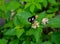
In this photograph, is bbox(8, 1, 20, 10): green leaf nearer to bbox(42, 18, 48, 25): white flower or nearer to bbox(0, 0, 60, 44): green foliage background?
bbox(0, 0, 60, 44): green foliage background

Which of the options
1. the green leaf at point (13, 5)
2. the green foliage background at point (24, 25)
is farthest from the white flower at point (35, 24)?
the green leaf at point (13, 5)

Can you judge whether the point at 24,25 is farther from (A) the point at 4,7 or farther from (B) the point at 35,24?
(A) the point at 4,7

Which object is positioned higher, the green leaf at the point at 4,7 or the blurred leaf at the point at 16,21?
the green leaf at the point at 4,7

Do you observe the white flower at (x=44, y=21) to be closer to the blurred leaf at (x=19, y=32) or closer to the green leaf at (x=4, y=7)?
the blurred leaf at (x=19, y=32)

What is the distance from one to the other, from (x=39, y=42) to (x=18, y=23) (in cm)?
20

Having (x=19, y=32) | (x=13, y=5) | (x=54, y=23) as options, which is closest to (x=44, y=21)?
(x=54, y=23)

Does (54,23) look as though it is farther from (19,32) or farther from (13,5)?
(13,5)

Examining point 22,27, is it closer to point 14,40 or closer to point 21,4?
point 14,40

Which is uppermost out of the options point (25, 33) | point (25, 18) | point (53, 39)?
point (25, 18)

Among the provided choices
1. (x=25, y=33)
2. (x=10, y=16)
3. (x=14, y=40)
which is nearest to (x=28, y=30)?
(x=25, y=33)

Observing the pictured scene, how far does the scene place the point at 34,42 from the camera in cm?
144

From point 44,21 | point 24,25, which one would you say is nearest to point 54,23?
point 44,21

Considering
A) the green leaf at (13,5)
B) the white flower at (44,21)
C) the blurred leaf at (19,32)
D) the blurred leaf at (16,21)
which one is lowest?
the blurred leaf at (19,32)

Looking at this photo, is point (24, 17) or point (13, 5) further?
point (13, 5)
